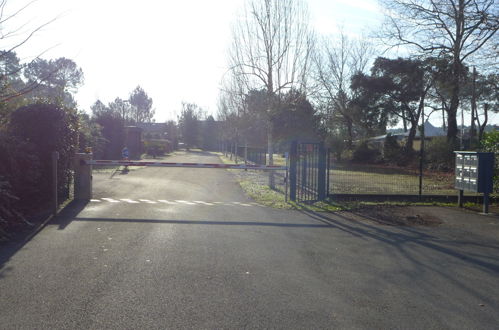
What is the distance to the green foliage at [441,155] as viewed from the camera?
91.0 feet

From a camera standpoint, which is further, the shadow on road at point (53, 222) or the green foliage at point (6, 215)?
the green foliage at point (6, 215)

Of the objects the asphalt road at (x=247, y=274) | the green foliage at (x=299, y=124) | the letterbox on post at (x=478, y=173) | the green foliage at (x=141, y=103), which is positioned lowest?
the asphalt road at (x=247, y=274)

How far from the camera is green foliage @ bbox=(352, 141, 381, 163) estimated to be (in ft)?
127

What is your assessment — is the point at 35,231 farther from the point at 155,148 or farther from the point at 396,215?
the point at 155,148

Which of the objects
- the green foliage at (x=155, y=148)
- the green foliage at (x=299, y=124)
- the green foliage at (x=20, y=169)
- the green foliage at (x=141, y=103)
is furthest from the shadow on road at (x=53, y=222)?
the green foliage at (x=141, y=103)

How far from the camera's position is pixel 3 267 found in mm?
6117

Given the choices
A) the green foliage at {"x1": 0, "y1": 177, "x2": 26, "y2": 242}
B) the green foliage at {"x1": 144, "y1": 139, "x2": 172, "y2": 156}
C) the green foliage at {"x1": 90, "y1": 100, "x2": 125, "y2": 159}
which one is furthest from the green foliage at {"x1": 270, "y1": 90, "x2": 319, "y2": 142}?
the green foliage at {"x1": 0, "y1": 177, "x2": 26, "y2": 242}

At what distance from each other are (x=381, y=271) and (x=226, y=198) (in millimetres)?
8425

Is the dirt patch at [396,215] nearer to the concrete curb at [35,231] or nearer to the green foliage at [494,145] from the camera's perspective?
the green foliage at [494,145]

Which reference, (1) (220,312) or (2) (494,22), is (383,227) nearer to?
(1) (220,312)

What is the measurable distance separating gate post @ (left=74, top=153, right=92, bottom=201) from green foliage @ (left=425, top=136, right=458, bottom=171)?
67.8 feet

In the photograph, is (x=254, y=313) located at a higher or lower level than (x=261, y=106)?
lower

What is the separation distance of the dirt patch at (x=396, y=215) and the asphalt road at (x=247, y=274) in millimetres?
588

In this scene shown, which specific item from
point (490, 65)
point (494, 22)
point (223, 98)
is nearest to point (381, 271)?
point (494, 22)
